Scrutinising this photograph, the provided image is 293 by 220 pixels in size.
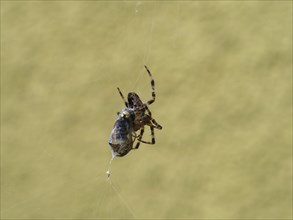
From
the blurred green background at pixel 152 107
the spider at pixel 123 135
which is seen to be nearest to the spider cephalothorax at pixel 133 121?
the spider at pixel 123 135

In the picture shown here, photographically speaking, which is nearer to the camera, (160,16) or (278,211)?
(278,211)

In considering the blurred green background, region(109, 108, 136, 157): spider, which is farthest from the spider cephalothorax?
the blurred green background

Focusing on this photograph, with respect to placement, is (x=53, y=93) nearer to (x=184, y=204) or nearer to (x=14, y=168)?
(x=14, y=168)

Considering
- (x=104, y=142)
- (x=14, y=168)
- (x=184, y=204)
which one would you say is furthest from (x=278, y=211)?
(x=14, y=168)

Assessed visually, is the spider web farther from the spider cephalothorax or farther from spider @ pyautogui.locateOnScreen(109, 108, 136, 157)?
spider @ pyautogui.locateOnScreen(109, 108, 136, 157)

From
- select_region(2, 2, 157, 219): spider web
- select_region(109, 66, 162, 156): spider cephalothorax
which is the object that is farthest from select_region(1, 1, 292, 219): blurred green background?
select_region(109, 66, 162, 156): spider cephalothorax

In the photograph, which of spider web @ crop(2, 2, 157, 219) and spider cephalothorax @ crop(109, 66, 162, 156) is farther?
spider web @ crop(2, 2, 157, 219)

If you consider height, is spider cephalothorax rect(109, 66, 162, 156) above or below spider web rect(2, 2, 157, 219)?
below

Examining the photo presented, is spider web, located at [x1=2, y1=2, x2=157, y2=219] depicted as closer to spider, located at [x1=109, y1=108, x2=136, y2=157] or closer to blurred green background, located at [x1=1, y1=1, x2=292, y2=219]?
blurred green background, located at [x1=1, y1=1, x2=292, y2=219]
